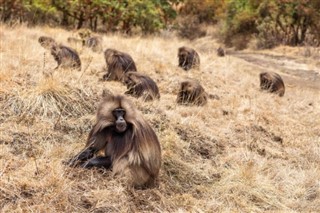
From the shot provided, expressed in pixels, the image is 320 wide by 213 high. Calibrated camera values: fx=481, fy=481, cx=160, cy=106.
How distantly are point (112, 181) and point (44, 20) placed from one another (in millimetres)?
15500

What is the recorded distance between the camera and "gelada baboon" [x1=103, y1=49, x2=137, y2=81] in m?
9.22

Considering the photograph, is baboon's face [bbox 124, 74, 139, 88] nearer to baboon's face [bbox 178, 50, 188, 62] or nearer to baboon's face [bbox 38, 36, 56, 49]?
baboon's face [bbox 38, 36, 56, 49]

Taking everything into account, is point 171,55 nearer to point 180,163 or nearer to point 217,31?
point 180,163

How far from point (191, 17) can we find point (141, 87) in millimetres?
26506

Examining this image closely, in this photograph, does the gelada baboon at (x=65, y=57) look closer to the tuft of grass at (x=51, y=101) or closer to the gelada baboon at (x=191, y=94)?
the tuft of grass at (x=51, y=101)

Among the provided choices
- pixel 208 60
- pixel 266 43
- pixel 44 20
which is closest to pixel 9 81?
pixel 208 60

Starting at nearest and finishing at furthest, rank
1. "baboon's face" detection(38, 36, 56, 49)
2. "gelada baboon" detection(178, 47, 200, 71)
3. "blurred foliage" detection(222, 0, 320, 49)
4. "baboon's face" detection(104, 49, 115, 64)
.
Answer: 1. "baboon's face" detection(104, 49, 115, 64)
2. "baboon's face" detection(38, 36, 56, 49)
3. "gelada baboon" detection(178, 47, 200, 71)
4. "blurred foliage" detection(222, 0, 320, 49)

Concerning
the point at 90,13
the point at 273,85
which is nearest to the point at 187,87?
the point at 273,85

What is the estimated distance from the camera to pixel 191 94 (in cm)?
871

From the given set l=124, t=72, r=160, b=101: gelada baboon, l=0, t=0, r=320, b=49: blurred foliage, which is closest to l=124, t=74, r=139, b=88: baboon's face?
l=124, t=72, r=160, b=101: gelada baboon

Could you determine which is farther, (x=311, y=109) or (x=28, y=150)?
(x=311, y=109)

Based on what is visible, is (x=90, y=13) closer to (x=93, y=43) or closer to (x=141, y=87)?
(x=93, y=43)

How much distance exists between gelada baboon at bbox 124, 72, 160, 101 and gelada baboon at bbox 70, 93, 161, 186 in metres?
2.94

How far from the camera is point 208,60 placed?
567 inches
